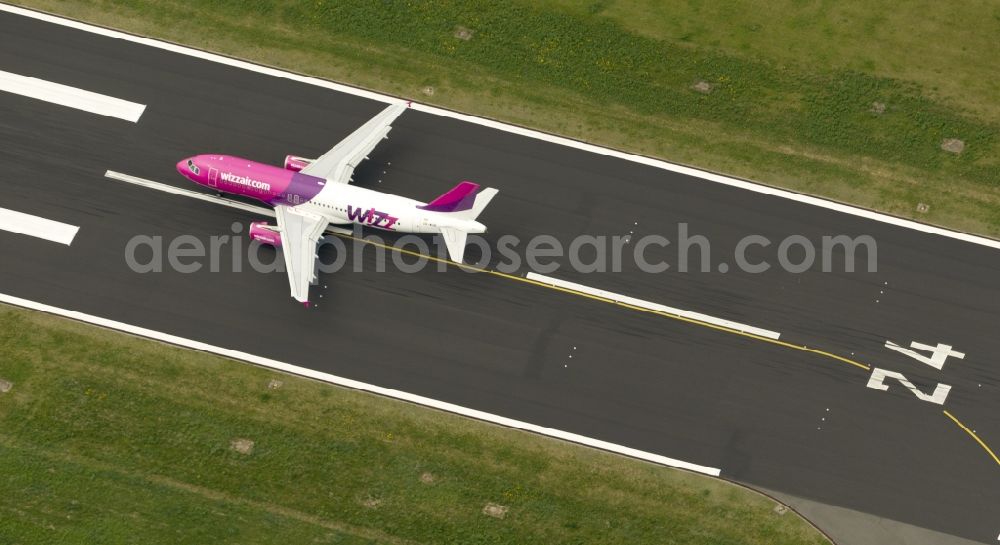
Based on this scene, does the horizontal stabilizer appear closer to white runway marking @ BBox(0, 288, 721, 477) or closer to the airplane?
the airplane

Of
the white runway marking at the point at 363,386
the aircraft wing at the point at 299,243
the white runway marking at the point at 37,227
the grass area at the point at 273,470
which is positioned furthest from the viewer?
the white runway marking at the point at 37,227

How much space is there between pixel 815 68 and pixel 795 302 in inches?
599

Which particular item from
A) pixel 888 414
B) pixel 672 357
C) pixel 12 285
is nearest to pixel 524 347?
pixel 672 357

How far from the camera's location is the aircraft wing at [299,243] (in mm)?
54156

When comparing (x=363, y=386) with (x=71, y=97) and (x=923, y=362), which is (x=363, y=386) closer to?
(x=71, y=97)

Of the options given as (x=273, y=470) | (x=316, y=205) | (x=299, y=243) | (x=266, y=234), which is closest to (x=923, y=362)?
(x=316, y=205)

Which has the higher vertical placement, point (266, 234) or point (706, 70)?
point (706, 70)

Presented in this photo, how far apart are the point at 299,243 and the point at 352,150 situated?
6431 millimetres

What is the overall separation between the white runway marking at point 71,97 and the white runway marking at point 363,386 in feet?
40.4

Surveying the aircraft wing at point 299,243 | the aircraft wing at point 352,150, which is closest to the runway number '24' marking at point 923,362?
the aircraft wing at point 352,150

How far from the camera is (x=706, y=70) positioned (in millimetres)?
60562

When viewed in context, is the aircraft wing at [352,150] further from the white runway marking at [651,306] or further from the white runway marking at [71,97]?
the white runway marking at [71,97]

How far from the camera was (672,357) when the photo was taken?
56.4 m

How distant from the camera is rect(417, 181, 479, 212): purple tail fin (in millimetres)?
54500
